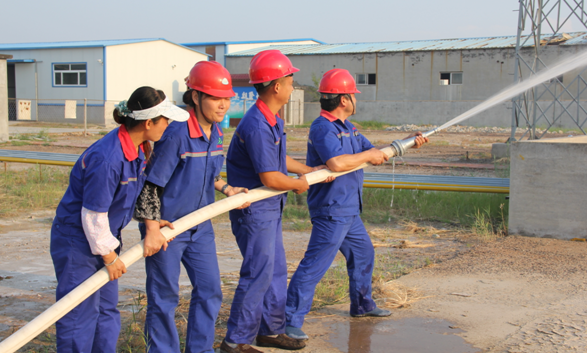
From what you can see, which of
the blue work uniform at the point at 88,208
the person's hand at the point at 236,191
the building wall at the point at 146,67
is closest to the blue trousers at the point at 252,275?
the person's hand at the point at 236,191

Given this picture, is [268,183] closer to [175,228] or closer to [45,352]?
[175,228]

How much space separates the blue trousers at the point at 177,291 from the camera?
304cm

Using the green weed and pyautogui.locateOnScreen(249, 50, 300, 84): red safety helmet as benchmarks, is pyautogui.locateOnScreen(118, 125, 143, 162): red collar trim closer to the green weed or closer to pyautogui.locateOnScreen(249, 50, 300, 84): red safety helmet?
pyautogui.locateOnScreen(249, 50, 300, 84): red safety helmet

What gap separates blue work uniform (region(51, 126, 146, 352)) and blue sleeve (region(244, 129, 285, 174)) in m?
0.68

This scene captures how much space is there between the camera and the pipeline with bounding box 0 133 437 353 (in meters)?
2.60

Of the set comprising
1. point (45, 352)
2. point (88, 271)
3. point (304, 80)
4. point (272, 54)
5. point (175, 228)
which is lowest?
point (45, 352)

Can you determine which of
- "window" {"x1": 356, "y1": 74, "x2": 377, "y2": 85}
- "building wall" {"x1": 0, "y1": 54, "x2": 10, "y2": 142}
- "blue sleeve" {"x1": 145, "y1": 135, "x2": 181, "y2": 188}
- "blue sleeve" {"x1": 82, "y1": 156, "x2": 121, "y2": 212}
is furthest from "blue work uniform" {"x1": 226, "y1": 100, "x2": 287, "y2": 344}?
"window" {"x1": 356, "y1": 74, "x2": 377, "y2": 85}

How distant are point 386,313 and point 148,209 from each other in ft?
6.71

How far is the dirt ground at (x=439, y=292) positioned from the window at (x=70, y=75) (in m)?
25.6

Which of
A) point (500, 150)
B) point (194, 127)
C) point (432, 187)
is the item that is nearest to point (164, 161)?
point (194, 127)

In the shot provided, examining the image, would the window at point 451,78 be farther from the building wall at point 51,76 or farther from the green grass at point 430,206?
the green grass at point 430,206

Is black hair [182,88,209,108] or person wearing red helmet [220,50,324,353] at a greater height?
black hair [182,88,209,108]

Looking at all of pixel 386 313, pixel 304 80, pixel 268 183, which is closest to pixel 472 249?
pixel 386 313

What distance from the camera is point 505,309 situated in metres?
4.25
